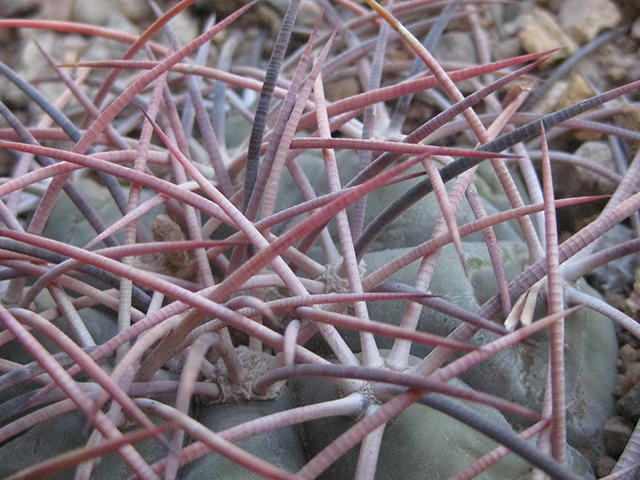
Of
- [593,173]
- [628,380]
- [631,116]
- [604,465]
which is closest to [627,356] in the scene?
[628,380]

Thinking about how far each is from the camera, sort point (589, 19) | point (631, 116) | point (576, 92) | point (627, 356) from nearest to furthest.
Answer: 1. point (627, 356)
2. point (631, 116)
3. point (576, 92)
4. point (589, 19)

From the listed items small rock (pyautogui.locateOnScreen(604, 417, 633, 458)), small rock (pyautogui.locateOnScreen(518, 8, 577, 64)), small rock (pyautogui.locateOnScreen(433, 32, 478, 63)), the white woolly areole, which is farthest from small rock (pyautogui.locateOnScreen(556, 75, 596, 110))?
the white woolly areole

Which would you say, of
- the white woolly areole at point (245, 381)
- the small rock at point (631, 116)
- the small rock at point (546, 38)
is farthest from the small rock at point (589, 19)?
the white woolly areole at point (245, 381)

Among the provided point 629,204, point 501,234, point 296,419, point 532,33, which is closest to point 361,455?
point 296,419

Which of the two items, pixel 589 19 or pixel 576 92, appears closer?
pixel 576 92

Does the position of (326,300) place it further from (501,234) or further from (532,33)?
(532,33)

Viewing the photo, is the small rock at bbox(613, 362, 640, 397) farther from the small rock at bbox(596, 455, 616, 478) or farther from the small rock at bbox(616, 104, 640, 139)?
the small rock at bbox(616, 104, 640, 139)

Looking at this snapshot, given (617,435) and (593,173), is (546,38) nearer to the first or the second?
(593,173)
